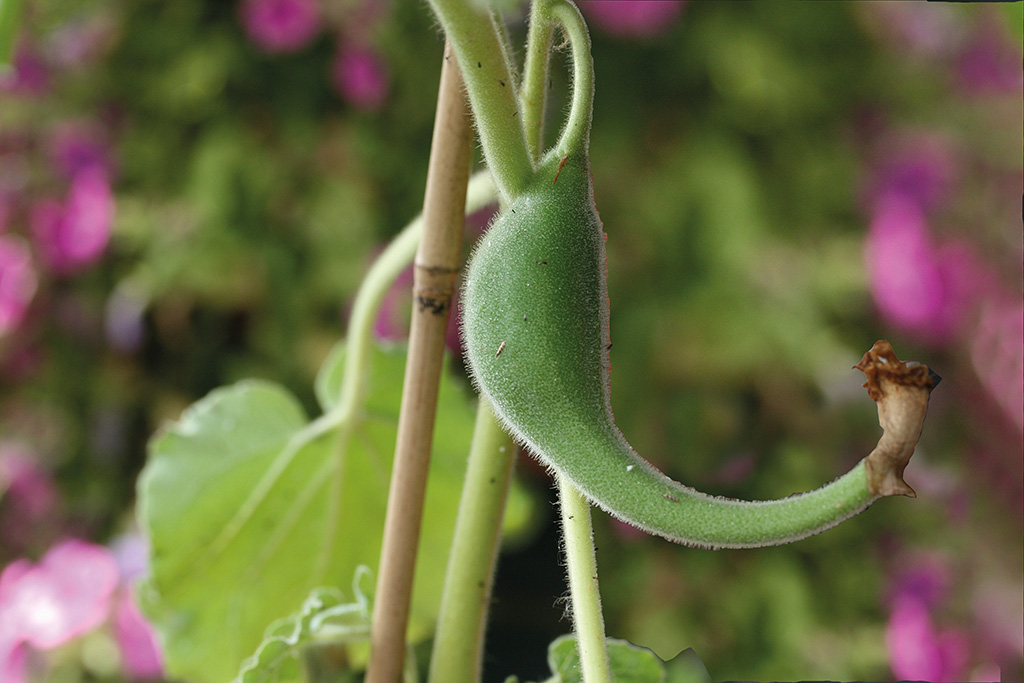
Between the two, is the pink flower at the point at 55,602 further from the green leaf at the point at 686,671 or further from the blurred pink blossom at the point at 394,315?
the green leaf at the point at 686,671

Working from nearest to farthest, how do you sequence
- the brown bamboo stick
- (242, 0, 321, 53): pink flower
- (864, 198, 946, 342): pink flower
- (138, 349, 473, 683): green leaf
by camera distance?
the brown bamboo stick
(138, 349, 473, 683): green leaf
(864, 198, 946, 342): pink flower
(242, 0, 321, 53): pink flower

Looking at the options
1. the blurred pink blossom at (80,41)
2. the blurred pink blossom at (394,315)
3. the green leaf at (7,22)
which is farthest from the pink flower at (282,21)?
the green leaf at (7,22)

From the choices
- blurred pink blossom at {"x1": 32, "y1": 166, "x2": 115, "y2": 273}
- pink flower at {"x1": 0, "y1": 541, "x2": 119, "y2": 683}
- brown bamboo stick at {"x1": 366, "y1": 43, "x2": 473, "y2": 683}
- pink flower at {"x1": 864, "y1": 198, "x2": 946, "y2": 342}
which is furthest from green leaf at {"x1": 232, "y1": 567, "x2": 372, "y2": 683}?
blurred pink blossom at {"x1": 32, "y1": 166, "x2": 115, "y2": 273}

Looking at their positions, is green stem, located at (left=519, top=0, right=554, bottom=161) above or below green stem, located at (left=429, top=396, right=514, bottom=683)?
above

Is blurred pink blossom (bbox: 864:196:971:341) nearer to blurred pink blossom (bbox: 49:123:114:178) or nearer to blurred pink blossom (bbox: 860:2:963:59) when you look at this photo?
blurred pink blossom (bbox: 860:2:963:59)

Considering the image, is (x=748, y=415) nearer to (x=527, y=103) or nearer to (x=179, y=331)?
(x=179, y=331)

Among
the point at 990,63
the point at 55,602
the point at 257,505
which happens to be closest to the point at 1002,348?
the point at 990,63

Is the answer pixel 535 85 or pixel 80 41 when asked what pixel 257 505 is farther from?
pixel 80 41
